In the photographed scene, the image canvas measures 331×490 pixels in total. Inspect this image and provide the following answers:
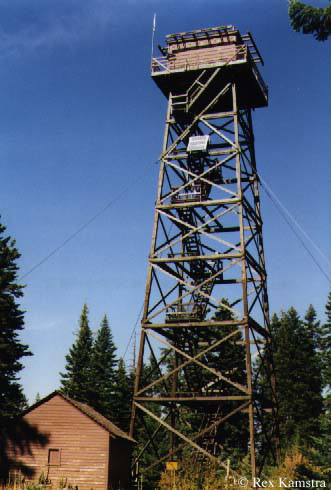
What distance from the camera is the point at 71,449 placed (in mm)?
24312

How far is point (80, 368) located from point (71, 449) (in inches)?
1249

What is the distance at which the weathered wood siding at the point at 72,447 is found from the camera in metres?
24.0

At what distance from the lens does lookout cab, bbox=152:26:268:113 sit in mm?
25078

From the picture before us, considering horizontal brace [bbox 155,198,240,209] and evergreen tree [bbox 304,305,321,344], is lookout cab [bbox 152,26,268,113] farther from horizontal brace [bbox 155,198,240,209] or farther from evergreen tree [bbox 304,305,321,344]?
evergreen tree [bbox 304,305,321,344]

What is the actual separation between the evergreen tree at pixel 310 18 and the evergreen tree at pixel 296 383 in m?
41.6

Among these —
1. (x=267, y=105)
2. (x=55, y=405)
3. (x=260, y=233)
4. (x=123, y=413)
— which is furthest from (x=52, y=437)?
(x=123, y=413)

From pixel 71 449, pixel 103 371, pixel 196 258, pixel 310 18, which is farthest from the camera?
pixel 103 371

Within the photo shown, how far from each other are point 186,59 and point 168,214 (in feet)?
24.4

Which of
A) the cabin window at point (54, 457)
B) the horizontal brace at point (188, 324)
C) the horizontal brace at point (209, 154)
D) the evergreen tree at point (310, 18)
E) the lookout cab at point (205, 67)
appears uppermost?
the lookout cab at point (205, 67)

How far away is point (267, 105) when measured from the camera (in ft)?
90.0

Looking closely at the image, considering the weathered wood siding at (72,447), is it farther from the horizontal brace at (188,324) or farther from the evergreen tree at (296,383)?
the evergreen tree at (296,383)

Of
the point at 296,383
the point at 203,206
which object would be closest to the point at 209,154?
the point at 203,206

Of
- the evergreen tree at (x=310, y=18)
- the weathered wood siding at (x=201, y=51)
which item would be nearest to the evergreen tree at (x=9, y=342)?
the weathered wood siding at (x=201, y=51)

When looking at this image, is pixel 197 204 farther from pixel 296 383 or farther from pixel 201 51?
pixel 296 383
